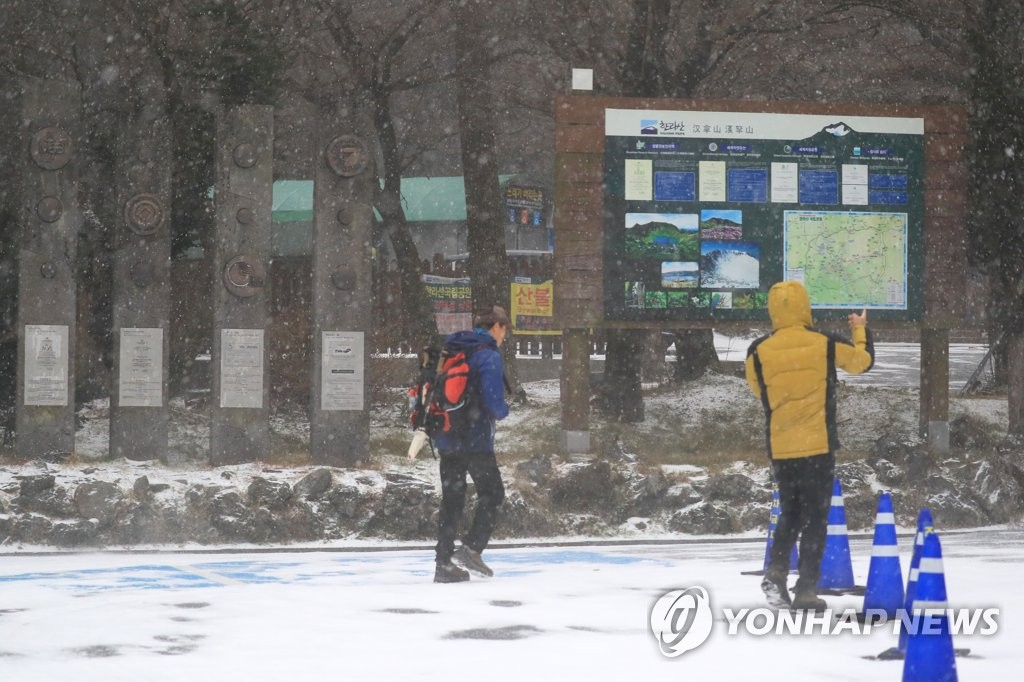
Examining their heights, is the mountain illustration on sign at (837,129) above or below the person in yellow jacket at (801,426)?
above

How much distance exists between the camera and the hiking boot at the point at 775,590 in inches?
328

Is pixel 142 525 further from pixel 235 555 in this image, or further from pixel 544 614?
pixel 544 614

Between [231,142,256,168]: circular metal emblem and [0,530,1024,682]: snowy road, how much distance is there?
4.59 meters

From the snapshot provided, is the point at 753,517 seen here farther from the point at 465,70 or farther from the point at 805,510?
the point at 465,70

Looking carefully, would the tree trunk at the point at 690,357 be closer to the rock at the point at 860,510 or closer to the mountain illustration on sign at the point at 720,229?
the mountain illustration on sign at the point at 720,229

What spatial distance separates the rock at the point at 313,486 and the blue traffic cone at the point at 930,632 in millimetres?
8387

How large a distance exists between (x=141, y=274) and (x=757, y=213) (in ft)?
21.6

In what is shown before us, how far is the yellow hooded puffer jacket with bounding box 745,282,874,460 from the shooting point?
8.33 m

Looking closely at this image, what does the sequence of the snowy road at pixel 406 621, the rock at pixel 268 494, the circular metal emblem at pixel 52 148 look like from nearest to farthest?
1. the snowy road at pixel 406 621
2. the rock at pixel 268 494
3. the circular metal emblem at pixel 52 148

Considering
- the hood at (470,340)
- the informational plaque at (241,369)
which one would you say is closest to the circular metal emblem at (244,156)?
the informational plaque at (241,369)

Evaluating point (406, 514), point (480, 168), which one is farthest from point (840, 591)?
point (480, 168)

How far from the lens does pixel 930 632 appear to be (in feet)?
Answer: 19.7

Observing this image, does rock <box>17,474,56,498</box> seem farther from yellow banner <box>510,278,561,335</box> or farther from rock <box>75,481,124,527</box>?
yellow banner <box>510,278,561,335</box>

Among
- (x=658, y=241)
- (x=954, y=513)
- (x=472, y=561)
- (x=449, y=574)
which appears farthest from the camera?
(x=658, y=241)
